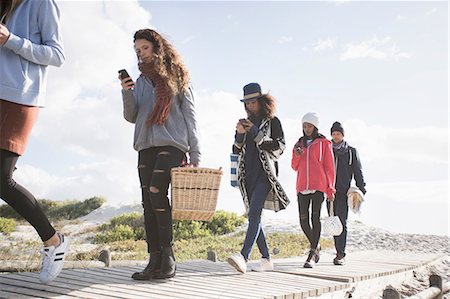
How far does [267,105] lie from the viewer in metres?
5.70

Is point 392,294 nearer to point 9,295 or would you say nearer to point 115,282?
point 115,282

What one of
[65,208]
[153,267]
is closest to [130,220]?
[65,208]

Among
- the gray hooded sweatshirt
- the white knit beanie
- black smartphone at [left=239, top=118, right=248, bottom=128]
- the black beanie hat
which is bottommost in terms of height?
the gray hooded sweatshirt

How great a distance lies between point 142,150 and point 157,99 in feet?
1.44

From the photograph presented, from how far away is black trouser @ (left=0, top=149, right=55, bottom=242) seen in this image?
11.5 feet

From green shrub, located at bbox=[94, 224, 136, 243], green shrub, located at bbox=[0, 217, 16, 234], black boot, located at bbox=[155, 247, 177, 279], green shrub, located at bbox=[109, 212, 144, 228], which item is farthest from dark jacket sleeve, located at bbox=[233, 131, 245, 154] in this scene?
green shrub, located at bbox=[0, 217, 16, 234]

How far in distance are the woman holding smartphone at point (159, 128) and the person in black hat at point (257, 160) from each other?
1057 mm

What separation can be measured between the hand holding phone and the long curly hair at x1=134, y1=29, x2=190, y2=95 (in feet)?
0.76

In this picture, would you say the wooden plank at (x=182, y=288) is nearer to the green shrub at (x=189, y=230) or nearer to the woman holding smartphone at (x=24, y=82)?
the woman holding smartphone at (x=24, y=82)

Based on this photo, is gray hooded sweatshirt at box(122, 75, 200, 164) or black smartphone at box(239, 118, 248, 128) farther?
black smartphone at box(239, 118, 248, 128)

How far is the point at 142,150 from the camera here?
4457 mm

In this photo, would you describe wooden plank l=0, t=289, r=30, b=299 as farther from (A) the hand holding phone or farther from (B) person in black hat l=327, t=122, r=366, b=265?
(B) person in black hat l=327, t=122, r=366, b=265

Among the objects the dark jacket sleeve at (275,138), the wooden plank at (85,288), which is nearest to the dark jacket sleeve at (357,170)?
the dark jacket sleeve at (275,138)

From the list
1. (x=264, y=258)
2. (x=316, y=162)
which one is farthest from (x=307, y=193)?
(x=264, y=258)
